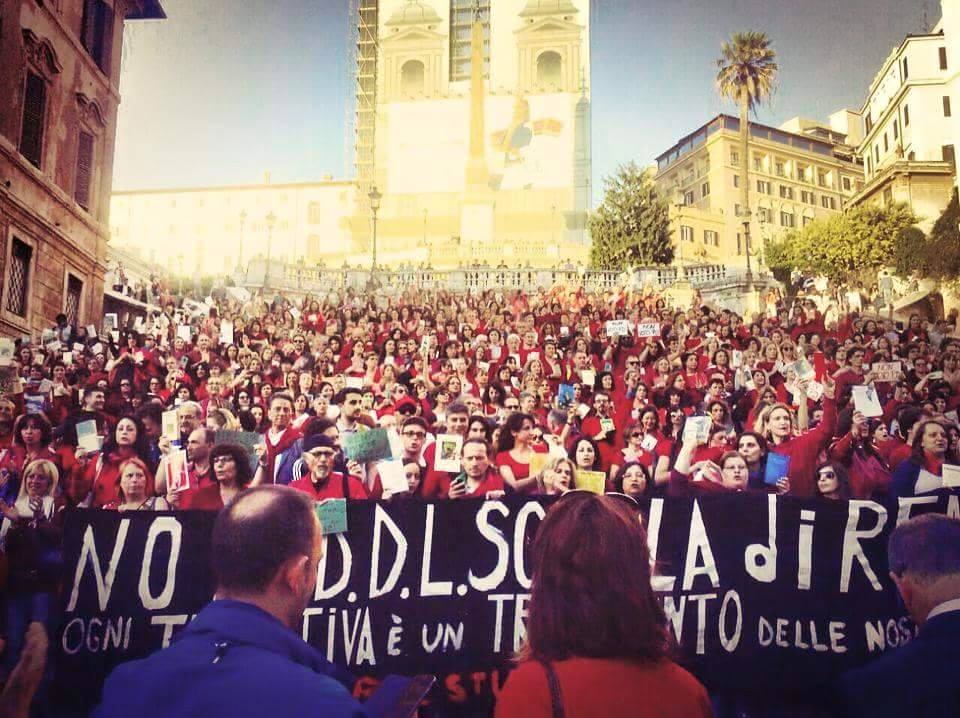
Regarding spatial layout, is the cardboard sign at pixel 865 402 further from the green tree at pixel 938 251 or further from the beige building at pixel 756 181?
the beige building at pixel 756 181

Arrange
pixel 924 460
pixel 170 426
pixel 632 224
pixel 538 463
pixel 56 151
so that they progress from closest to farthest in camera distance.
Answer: pixel 924 460 → pixel 538 463 → pixel 170 426 → pixel 56 151 → pixel 632 224

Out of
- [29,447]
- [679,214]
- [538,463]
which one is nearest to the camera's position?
[538,463]

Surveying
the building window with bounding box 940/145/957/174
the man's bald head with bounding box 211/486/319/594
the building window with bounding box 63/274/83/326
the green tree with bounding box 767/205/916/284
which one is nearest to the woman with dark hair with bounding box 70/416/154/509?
the man's bald head with bounding box 211/486/319/594

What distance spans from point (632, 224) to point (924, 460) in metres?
20.5

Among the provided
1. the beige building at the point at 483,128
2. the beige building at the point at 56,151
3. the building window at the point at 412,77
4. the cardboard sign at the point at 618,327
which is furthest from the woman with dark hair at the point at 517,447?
the building window at the point at 412,77

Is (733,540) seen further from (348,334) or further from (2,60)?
(2,60)

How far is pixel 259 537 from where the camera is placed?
1.81 m

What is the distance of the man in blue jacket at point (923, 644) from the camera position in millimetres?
2109

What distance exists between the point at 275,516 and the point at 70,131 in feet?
47.7

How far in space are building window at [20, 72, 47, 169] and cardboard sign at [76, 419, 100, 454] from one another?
802 cm

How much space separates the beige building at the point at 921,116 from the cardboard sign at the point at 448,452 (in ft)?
45.9

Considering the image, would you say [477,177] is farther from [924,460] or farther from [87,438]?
[924,460]

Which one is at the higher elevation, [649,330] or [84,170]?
[84,170]

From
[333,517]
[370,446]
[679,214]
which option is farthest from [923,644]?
[679,214]
